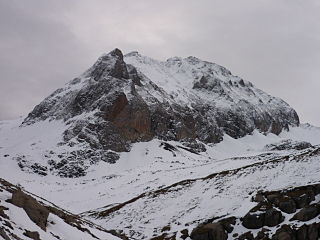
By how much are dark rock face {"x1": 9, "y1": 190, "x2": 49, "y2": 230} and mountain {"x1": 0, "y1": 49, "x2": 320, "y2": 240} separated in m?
0.46

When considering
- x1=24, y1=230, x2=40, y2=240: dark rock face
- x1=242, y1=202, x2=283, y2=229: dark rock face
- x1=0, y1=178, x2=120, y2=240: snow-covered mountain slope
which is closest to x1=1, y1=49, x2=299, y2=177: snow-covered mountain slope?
x1=242, y1=202, x2=283, y2=229: dark rock face

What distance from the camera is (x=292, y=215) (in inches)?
1281

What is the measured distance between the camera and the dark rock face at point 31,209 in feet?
62.8

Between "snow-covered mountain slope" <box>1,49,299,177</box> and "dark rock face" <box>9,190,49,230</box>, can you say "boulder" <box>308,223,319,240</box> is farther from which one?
"snow-covered mountain slope" <box>1,49,299,177</box>

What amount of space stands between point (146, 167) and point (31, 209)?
7562cm

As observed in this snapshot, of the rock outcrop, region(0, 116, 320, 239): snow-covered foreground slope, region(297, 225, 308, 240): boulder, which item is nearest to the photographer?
region(297, 225, 308, 240): boulder

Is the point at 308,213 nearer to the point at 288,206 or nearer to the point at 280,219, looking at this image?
the point at 288,206

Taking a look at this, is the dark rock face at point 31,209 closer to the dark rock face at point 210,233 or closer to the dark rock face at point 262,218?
the dark rock face at point 210,233

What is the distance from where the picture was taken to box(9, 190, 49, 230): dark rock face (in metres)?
19.1

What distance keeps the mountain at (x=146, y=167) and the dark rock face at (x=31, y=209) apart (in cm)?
46

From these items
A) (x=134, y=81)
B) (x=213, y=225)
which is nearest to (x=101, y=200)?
(x=213, y=225)

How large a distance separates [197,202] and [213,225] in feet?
31.3

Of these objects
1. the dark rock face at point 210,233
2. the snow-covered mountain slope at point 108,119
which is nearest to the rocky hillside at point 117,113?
the snow-covered mountain slope at point 108,119

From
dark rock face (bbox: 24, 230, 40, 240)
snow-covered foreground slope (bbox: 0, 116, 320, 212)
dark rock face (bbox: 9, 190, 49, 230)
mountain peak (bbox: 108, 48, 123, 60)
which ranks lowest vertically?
dark rock face (bbox: 24, 230, 40, 240)
